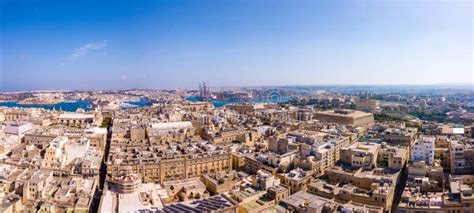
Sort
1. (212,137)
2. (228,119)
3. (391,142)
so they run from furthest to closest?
(228,119)
(212,137)
(391,142)

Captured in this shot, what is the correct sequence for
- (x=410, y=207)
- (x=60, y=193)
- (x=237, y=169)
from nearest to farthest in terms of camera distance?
(x=410, y=207), (x=60, y=193), (x=237, y=169)

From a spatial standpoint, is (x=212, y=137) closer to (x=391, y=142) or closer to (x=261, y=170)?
(x=261, y=170)

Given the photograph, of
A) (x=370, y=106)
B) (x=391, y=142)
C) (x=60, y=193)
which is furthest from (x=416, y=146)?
(x=370, y=106)

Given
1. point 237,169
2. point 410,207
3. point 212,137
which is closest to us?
point 410,207

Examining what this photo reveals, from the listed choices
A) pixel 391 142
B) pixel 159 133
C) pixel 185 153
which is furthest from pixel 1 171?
pixel 391 142

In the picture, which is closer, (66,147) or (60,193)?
(60,193)

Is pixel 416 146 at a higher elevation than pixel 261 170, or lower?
higher

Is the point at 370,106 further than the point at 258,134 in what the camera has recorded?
Yes

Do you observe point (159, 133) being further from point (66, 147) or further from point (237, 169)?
point (237, 169)

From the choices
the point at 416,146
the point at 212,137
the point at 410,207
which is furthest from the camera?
the point at 212,137
